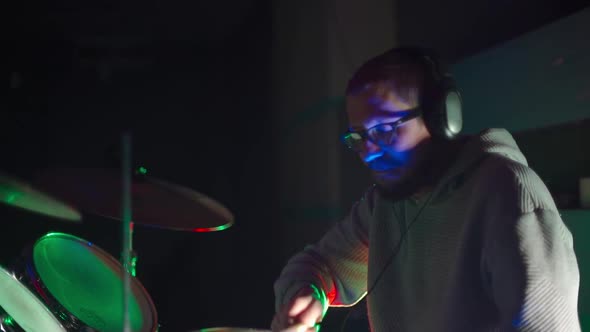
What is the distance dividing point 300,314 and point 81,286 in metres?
0.67

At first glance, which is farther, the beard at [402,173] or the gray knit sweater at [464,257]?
the beard at [402,173]

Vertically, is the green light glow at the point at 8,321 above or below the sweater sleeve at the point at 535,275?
below

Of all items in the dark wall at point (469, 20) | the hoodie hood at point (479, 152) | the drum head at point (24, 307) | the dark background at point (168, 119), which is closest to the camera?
the hoodie hood at point (479, 152)

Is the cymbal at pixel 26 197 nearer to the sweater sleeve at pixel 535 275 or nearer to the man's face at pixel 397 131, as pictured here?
the man's face at pixel 397 131

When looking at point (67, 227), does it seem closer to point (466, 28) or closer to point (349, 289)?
point (349, 289)

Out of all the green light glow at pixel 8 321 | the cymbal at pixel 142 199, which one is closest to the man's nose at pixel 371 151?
the cymbal at pixel 142 199

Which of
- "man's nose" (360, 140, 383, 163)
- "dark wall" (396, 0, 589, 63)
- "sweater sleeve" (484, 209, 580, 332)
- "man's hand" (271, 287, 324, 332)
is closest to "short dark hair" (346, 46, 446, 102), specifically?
"man's nose" (360, 140, 383, 163)

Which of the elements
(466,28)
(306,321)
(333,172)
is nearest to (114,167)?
(306,321)

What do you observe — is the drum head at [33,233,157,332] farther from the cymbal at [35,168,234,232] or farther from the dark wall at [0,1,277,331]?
the dark wall at [0,1,277,331]

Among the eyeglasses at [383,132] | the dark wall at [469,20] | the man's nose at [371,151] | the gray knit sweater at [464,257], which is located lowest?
the gray knit sweater at [464,257]

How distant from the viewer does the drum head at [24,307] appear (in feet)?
3.35

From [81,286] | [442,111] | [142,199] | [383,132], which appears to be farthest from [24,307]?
[442,111]

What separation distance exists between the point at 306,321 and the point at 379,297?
22cm

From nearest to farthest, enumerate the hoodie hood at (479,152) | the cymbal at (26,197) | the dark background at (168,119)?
the hoodie hood at (479,152)
the cymbal at (26,197)
the dark background at (168,119)
